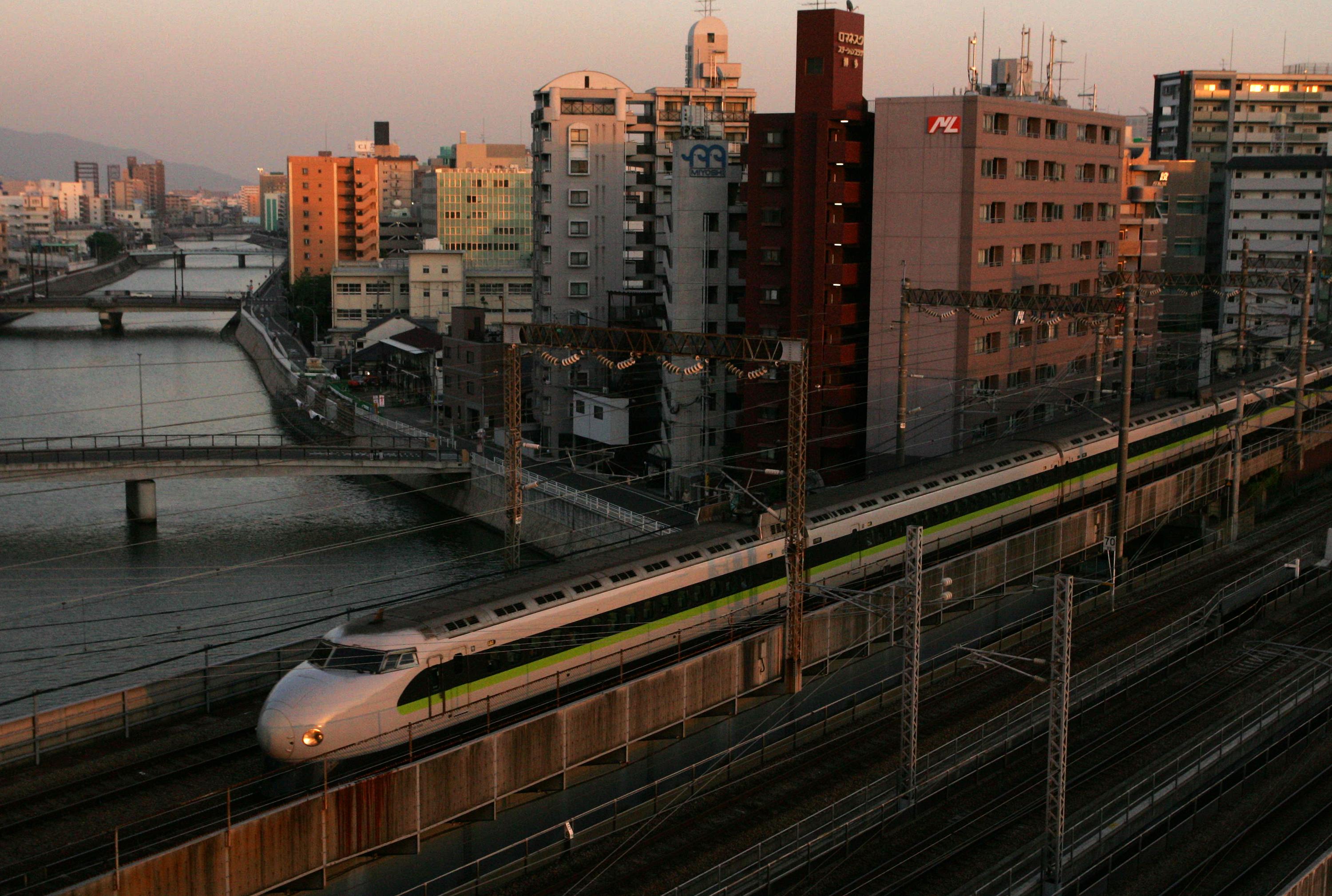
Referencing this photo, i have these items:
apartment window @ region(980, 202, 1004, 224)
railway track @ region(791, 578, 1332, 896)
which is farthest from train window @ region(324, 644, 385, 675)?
apartment window @ region(980, 202, 1004, 224)

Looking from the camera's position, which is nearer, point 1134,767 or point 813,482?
point 1134,767

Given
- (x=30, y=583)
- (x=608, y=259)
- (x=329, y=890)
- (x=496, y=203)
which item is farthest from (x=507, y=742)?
(x=496, y=203)

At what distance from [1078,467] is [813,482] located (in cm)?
516

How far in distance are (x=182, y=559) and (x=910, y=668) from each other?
21.8 m

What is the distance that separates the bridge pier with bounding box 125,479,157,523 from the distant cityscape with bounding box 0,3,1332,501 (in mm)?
9845

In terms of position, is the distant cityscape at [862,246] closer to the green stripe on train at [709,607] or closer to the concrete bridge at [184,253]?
the green stripe on train at [709,607]

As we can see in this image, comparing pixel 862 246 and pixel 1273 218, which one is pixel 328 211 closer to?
pixel 1273 218

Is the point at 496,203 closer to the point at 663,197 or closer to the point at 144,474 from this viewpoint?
the point at 663,197

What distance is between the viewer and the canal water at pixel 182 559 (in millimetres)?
23422

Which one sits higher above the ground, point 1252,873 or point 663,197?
point 663,197

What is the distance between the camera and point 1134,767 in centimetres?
1521

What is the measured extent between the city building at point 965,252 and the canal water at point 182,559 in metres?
10.9

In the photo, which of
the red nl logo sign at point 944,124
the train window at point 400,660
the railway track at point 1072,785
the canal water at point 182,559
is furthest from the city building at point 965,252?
the train window at point 400,660

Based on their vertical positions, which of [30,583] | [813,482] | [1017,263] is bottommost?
[30,583]
